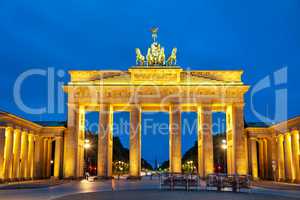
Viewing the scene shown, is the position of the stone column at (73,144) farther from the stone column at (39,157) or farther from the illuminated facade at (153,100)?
the stone column at (39,157)

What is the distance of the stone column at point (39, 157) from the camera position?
6625cm

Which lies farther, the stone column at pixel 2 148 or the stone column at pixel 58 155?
the stone column at pixel 58 155

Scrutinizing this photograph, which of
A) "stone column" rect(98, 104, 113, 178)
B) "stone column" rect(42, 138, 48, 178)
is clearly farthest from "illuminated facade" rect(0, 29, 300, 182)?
"stone column" rect(42, 138, 48, 178)

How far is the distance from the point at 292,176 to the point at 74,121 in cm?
3495

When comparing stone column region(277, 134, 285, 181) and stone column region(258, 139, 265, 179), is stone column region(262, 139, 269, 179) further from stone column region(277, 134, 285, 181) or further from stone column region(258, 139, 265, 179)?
stone column region(277, 134, 285, 181)

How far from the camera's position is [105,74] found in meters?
64.6

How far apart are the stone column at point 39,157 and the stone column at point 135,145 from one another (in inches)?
659

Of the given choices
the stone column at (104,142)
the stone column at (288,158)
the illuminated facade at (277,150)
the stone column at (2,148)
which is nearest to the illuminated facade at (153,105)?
the stone column at (104,142)

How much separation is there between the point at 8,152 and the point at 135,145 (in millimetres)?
19655

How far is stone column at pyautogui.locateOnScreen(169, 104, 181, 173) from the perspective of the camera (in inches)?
2431

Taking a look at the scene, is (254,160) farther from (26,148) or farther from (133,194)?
(133,194)

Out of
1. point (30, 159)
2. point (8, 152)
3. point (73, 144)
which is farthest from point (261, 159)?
point (8, 152)

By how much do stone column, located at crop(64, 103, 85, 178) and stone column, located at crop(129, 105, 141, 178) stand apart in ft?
29.1

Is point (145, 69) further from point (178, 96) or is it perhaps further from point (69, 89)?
point (69, 89)
